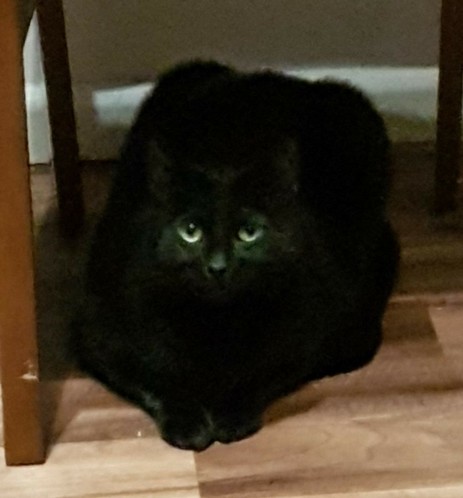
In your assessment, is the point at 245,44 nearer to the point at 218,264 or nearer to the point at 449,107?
the point at 449,107

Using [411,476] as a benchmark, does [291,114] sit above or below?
above

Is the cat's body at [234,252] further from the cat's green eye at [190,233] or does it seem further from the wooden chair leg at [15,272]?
the wooden chair leg at [15,272]

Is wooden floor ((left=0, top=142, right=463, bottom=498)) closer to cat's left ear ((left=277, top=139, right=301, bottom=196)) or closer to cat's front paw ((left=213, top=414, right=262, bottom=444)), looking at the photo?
cat's front paw ((left=213, top=414, right=262, bottom=444))

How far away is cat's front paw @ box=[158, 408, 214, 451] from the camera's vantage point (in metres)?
1.17

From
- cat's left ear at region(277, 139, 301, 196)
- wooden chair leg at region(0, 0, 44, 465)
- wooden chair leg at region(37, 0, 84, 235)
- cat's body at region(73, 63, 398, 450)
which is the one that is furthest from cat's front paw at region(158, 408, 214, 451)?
wooden chair leg at region(37, 0, 84, 235)

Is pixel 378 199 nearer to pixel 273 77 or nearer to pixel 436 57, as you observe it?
pixel 273 77

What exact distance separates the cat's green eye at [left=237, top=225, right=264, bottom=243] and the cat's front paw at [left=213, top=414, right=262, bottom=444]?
222 mm

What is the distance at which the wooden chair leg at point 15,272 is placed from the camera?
3.12 feet

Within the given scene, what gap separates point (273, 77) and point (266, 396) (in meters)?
0.41

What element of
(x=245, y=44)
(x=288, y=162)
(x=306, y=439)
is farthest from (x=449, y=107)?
(x=306, y=439)

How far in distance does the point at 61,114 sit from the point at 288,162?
43cm

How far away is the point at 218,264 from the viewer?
1.07m

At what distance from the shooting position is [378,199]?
1292 mm

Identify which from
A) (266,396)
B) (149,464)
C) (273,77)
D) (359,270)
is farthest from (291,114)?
(149,464)
